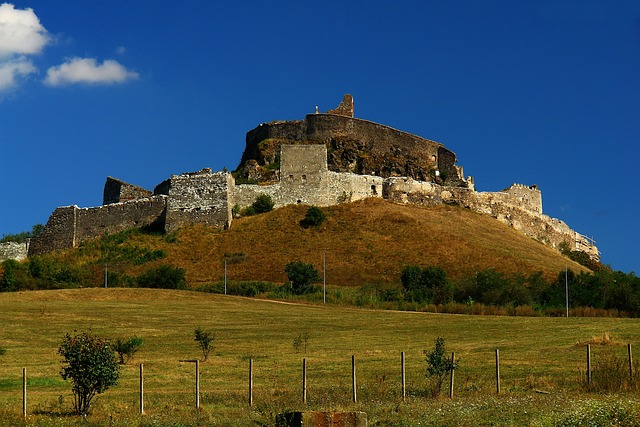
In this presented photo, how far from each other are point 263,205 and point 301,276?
14.2 meters

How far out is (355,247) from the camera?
2781 inches

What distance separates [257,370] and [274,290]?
30.1m

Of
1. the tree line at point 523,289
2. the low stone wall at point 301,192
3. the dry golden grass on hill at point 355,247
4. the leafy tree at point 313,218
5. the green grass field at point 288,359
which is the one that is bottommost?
the green grass field at point 288,359

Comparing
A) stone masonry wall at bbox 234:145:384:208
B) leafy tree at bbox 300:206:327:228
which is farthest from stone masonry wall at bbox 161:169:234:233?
leafy tree at bbox 300:206:327:228

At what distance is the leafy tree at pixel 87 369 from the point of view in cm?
2383

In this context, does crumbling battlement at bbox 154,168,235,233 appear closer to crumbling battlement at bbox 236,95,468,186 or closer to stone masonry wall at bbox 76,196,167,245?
stone masonry wall at bbox 76,196,167,245

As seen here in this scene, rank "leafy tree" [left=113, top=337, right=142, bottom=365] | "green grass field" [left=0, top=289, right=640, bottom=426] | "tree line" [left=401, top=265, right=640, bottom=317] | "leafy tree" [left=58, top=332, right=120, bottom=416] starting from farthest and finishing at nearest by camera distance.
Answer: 1. "tree line" [left=401, top=265, right=640, bottom=317]
2. "leafy tree" [left=113, top=337, right=142, bottom=365]
3. "leafy tree" [left=58, top=332, right=120, bottom=416]
4. "green grass field" [left=0, top=289, right=640, bottom=426]

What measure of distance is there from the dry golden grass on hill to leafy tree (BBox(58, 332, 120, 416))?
3959 centimetres

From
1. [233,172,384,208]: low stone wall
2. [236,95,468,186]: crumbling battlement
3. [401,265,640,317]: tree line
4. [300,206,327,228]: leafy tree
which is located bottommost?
[401,265,640,317]: tree line

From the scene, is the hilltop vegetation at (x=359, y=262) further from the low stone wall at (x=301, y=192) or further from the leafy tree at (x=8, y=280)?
the low stone wall at (x=301, y=192)

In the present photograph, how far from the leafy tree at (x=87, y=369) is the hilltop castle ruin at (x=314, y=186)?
49.3 m

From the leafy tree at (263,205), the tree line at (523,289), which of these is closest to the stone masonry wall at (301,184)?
the leafy tree at (263,205)

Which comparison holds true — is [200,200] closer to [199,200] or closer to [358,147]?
[199,200]

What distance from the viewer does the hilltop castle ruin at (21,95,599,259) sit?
75.2m
